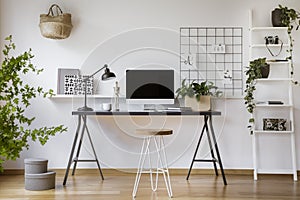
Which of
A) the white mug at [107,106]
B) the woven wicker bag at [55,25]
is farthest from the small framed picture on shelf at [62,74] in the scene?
the white mug at [107,106]

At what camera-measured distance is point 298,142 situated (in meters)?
4.14

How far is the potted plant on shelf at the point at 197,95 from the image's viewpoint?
12.7ft

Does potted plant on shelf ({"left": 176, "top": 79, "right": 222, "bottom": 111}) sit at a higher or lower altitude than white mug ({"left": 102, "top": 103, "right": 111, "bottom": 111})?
higher

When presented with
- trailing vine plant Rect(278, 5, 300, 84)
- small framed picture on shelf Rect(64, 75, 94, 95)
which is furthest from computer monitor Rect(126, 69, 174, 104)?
trailing vine plant Rect(278, 5, 300, 84)

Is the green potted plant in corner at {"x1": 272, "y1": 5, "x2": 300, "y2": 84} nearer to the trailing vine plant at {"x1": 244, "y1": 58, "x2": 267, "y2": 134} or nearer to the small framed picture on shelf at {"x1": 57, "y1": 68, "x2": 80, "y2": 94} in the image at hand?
the trailing vine plant at {"x1": 244, "y1": 58, "x2": 267, "y2": 134}

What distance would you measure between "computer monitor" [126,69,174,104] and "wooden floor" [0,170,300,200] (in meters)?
0.86

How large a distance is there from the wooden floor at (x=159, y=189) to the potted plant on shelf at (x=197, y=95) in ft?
2.62

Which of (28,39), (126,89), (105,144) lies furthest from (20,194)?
(28,39)

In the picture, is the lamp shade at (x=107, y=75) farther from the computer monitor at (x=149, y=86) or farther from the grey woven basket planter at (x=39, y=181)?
the grey woven basket planter at (x=39, y=181)

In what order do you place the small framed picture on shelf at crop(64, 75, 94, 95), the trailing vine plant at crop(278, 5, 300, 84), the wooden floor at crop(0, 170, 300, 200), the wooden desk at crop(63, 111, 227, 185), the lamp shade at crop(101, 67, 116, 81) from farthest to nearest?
the small framed picture on shelf at crop(64, 75, 94, 95) < the trailing vine plant at crop(278, 5, 300, 84) < the lamp shade at crop(101, 67, 116, 81) < the wooden desk at crop(63, 111, 227, 185) < the wooden floor at crop(0, 170, 300, 200)

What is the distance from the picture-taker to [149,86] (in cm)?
404

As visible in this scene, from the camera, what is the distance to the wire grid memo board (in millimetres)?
4176

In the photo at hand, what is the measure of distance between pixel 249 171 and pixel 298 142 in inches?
25.9

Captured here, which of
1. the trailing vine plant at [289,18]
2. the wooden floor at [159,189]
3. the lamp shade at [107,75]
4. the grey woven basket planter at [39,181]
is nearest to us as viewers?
the wooden floor at [159,189]
